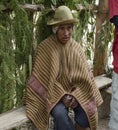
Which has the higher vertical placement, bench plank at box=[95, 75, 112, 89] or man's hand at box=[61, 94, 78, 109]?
man's hand at box=[61, 94, 78, 109]

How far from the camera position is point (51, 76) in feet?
11.4

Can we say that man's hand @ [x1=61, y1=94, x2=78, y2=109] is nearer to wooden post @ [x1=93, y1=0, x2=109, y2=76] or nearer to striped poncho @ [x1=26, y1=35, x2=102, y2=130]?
striped poncho @ [x1=26, y1=35, x2=102, y2=130]

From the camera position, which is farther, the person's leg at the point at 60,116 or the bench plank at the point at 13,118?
the person's leg at the point at 60,116

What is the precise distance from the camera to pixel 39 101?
3561mm

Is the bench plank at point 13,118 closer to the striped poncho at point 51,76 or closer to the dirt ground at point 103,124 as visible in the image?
the striped poncho at point 51,76

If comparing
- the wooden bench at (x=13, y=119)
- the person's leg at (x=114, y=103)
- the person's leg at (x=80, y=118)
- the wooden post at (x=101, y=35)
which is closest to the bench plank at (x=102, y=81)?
the wooden post at (x=101, y=35)

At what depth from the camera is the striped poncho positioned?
3.50 m

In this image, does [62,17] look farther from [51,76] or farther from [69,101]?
[69,101]

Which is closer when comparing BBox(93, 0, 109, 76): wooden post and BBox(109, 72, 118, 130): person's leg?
BBox(109, 72, 118, 130): person's leg

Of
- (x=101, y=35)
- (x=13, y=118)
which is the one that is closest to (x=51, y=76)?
(x=13, y=118)

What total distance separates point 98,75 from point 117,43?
147 centimetres

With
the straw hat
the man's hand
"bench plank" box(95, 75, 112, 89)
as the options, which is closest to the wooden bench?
the man's hand

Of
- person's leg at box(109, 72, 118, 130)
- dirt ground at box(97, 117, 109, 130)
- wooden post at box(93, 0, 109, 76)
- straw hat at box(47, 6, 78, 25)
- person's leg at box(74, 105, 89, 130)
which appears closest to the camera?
person's leg at box(109, 72, 118, 130)

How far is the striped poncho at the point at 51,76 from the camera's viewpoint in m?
3.50
